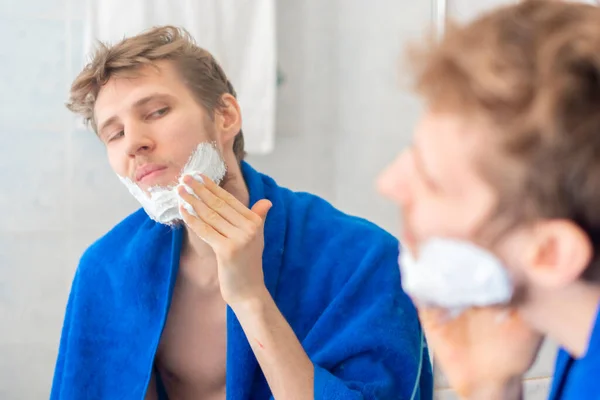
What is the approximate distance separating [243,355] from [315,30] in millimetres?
859

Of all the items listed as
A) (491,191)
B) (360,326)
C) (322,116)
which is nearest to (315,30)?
(322,116)

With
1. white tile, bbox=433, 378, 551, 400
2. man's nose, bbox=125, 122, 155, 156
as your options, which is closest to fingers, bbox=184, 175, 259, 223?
man's nose, bbox=125, 122, 155, 156

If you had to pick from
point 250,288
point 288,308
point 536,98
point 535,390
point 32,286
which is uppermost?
point 536,98

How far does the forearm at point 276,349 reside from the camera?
786mm

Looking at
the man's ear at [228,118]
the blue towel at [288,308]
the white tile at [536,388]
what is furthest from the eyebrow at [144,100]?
the white tile at [536,388]

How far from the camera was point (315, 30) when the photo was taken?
1423 mm

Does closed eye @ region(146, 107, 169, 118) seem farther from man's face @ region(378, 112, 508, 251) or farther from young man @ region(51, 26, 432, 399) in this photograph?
man's face @ region(378, 112, 508, 251)

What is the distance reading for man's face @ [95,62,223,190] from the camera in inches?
33.8

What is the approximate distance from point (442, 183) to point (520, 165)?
6 centimetres

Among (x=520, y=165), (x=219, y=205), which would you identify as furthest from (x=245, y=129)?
(x=520, y=165)

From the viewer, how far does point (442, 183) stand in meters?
0.44

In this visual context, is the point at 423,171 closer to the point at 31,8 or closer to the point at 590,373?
the point at 590,373

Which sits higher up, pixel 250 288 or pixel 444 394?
pixel 250 288

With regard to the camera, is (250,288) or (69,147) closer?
(250,288)
